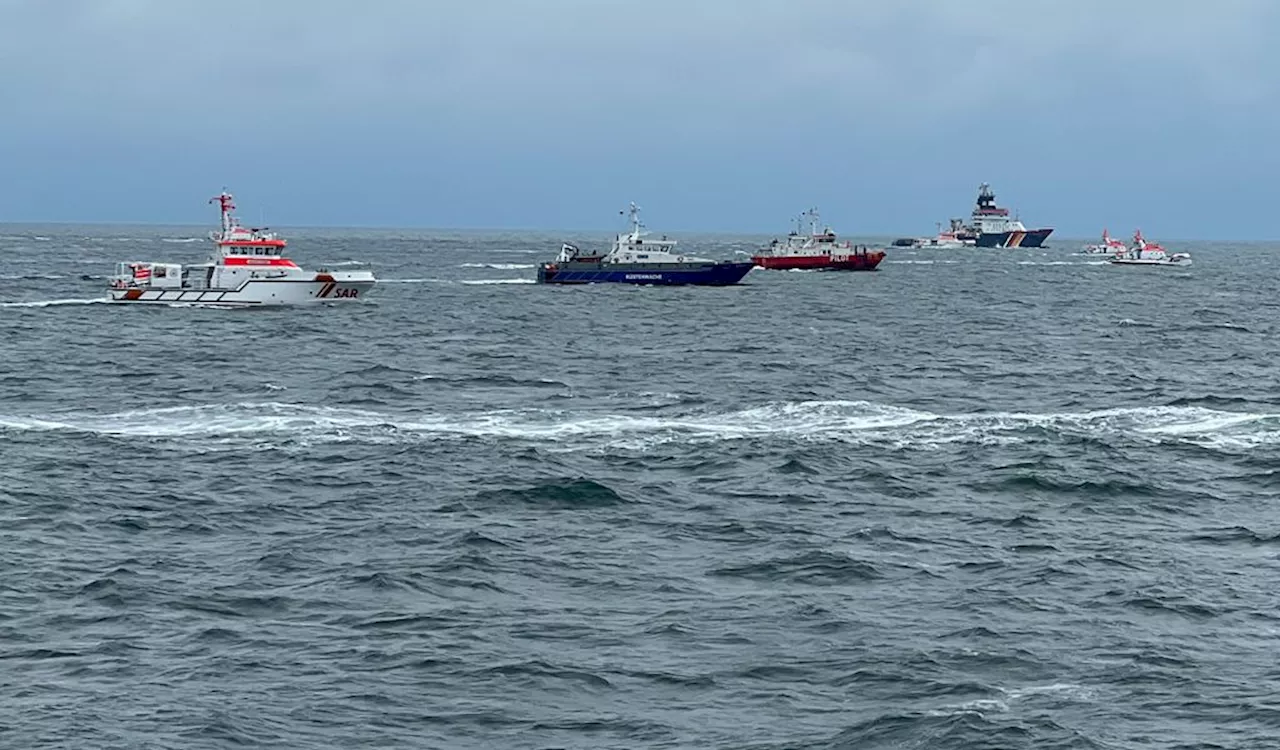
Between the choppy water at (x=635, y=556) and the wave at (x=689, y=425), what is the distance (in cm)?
25

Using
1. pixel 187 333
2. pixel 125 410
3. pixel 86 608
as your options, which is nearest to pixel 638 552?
pixel 86 608

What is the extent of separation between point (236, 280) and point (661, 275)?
52.4 m

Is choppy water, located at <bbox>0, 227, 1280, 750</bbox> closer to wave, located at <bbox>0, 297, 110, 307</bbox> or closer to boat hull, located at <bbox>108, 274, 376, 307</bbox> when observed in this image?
boat hull, located at <bbox>108, 274, 376, 307</bbox>

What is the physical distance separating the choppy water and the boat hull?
35.2 metres

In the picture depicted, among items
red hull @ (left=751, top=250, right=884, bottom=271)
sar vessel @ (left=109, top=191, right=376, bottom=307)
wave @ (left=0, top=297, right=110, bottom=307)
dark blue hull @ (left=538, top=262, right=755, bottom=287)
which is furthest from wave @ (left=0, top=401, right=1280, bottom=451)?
red hull @ (left=751, top=250, right=884, bottom=271)

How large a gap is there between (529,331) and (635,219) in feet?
189

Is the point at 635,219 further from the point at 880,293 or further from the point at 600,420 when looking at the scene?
the point at 600,420

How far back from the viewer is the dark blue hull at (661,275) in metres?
150

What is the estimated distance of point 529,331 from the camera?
95500mm

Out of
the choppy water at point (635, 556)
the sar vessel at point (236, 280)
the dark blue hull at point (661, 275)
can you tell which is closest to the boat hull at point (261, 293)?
the sar vessel at point (236, 280)

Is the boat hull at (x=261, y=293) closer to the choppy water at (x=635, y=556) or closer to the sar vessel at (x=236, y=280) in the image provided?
the sar vessel at (x=236, y=280)

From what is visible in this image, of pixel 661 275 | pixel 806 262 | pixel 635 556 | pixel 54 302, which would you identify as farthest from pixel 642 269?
pixel 635 556

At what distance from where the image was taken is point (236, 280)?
106125 millimetres

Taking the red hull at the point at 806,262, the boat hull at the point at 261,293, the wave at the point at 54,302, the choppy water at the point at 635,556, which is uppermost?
the red hull at the point at 806,262
